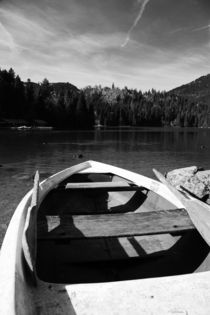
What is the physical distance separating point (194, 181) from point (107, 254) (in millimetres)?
10428

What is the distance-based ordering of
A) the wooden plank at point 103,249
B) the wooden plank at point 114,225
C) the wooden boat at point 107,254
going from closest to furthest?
1. the wooden boat at point 107,254
2. the wooden plank at point 114,225
3. the wooden plank at point 103,249

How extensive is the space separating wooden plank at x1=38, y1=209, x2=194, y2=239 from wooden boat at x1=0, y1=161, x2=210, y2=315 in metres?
0.02

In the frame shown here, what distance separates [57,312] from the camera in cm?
262

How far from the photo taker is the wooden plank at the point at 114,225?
14.3 feet

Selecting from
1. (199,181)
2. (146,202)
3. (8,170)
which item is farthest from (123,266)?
(8,170)

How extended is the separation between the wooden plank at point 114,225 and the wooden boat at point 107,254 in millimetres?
17

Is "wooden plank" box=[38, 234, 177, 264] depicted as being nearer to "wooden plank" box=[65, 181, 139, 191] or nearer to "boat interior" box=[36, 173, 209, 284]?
"boat interior" box=[36, 173, 209, 284]

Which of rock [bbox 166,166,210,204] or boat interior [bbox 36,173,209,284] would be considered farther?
rock [bbox 166,166,210,204]

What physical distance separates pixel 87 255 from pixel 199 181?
10.8 m

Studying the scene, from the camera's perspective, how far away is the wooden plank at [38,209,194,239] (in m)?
4.35

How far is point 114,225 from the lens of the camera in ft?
15.2

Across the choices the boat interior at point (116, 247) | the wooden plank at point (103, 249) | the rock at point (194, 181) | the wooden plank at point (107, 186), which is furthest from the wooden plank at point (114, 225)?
the rock at point (194, 181)

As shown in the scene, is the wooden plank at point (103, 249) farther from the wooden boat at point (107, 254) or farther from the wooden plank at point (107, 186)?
the wooden plank at point (107, 186)

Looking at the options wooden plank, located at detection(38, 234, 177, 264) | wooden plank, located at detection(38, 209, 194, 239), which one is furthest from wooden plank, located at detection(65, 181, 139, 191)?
wooden plank, located at detection(38, 209, 194, 239)
